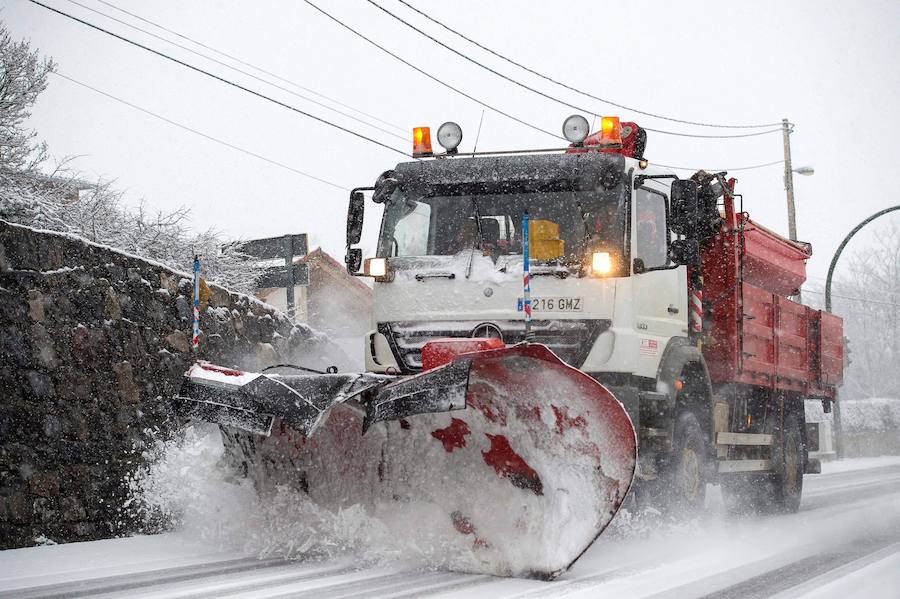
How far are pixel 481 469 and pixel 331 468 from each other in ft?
3.75

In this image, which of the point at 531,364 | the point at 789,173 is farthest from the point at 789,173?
the point at 531,364

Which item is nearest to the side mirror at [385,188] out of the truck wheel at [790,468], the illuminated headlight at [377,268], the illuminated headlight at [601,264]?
the illuminated headlight at [377,268]

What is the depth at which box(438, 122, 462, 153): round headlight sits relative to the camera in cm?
768

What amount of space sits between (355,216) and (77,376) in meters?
2.51

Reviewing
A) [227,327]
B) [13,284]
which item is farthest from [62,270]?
[227,327]

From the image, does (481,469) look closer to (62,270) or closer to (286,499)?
(286,499)

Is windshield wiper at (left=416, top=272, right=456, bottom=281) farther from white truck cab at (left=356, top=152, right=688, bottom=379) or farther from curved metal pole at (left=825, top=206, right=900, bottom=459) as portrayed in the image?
curved metal pole at (left=825, top=206, right=900, bottom=459)

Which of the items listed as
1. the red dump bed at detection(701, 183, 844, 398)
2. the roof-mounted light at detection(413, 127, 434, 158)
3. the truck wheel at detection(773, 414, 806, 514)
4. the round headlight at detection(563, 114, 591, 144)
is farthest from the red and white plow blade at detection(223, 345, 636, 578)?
the truck wheel at detection(773, 414, 806, 514)

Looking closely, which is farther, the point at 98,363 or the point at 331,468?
the point at 98,363

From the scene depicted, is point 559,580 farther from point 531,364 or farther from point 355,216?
point 355,216

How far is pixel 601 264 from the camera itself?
654 cm

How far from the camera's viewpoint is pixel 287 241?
505 inches

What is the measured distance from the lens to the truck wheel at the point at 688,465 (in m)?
7.00

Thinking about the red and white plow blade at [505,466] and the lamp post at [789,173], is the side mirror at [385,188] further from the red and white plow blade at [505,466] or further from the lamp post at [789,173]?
the lamp post at [789,173]
